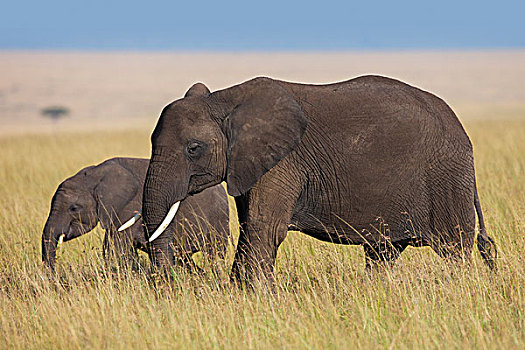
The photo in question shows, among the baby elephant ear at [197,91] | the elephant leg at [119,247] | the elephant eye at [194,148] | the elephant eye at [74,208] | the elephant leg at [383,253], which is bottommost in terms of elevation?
the elephant leg at [119,247]

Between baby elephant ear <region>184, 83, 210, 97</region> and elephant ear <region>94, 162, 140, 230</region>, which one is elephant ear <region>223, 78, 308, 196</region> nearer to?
baby elephant ear <region>184, 83, 210, 97</region>

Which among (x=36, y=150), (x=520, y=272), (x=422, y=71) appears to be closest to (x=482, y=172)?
(x=520, y=272)

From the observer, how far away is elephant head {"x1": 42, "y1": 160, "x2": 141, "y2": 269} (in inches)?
293

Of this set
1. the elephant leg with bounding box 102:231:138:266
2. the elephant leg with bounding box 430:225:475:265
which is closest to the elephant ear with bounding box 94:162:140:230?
the elephant leg with bounding box 102:231:138:266

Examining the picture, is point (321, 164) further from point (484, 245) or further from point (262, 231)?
point (484, 245)

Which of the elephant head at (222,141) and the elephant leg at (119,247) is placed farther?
the elephant leg at (119,247)

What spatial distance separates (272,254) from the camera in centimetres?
578

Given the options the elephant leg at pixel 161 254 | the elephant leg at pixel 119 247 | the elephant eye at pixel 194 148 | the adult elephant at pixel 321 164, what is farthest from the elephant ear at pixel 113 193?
the elephant eye at pixel 194 148

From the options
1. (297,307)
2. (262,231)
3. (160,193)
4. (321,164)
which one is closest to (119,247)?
(160,193)

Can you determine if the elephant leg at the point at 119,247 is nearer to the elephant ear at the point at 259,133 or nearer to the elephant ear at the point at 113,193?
the elephant ear at the point at 113,193

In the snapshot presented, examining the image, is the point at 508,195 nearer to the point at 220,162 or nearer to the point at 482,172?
the point at 482,172

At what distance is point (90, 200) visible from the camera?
24.8 feet

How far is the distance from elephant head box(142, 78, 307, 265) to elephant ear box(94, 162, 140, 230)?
189cm

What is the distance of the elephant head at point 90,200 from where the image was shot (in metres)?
7.43
